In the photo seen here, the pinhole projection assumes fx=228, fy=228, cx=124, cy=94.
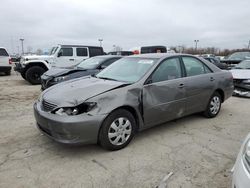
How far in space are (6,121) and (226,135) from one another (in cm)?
435

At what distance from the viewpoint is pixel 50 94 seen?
3.58m

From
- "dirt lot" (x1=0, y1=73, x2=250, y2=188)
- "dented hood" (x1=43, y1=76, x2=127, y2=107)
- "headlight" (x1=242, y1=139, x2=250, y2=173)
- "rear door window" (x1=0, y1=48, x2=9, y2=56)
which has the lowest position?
"dirt lot" (x1=0, y1=73, x2=250, y2=188)

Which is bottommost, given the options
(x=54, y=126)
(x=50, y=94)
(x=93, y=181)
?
(x=93, y=181)

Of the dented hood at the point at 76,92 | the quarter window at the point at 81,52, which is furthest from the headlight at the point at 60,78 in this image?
the quarter window at the point at 81,52

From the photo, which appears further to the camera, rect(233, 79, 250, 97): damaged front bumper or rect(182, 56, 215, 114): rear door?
rect(233, 79, 250, 97): damaged front bumper

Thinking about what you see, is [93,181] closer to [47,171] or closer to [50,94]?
[47,171]

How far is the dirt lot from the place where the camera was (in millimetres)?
2699

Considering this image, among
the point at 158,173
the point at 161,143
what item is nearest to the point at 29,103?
the point at 161,143

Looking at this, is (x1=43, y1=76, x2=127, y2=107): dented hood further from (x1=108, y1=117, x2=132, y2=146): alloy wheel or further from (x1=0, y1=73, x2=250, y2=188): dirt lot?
(x1=0, y1=73, x2=250, y2=188): dirt lot

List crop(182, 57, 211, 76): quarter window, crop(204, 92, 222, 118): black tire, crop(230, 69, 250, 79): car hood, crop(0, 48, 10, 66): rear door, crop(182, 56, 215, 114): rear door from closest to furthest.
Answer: crop(182, 56, 215, 114): rear door < crop(182, 57, 211, 76): quarter window < crop(204, 92, 222, 118): black tire < crop(230, 69, 250, 79): car hood < crop(0, 48, 10, 66): rear door

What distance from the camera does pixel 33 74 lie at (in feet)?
34.5

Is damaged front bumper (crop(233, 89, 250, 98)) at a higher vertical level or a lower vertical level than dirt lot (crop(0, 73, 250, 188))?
higher

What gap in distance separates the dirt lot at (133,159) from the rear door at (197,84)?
16.9 inches

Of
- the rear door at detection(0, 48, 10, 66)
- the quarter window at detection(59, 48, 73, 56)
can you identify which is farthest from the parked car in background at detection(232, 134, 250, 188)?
the rear door at detection(0, 48, 10, 66)
